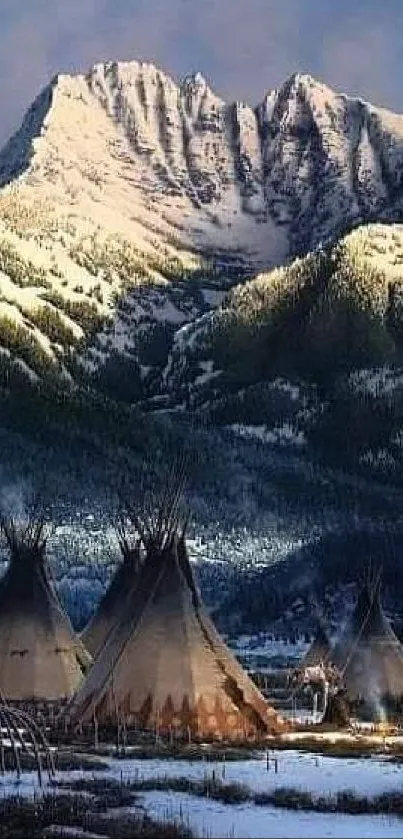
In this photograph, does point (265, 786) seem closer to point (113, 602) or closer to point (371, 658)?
point (371, 658)

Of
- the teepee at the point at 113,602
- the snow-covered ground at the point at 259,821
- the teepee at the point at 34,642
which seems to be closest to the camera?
the snow-covered ground at the point at 259,821

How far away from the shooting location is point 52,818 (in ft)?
76.0

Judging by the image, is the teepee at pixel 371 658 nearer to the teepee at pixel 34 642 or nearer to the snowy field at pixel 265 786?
the teepee at pixel 34 642

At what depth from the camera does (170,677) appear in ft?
126

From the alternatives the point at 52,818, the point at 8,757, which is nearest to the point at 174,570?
the point at 8,757

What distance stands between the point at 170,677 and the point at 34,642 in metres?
11.3

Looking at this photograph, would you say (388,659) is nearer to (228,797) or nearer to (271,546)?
(228,797)

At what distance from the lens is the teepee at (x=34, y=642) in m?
47.9

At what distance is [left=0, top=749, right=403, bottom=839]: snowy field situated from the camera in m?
22.5

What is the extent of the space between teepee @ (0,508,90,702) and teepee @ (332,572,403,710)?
31.8ft

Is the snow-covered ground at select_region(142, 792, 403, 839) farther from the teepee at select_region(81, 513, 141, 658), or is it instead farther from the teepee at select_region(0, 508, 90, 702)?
the teepee at select_region(81, 513, 141, 658)

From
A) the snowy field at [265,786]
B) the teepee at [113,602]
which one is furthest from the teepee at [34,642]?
the snowy field at [265,786]

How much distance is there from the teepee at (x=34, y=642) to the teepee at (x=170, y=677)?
8.19 metres

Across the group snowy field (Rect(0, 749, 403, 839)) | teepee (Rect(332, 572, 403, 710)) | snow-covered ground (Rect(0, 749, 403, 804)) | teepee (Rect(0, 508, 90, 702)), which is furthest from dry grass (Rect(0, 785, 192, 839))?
teepee (Rect(332, 572, 403, 710))
